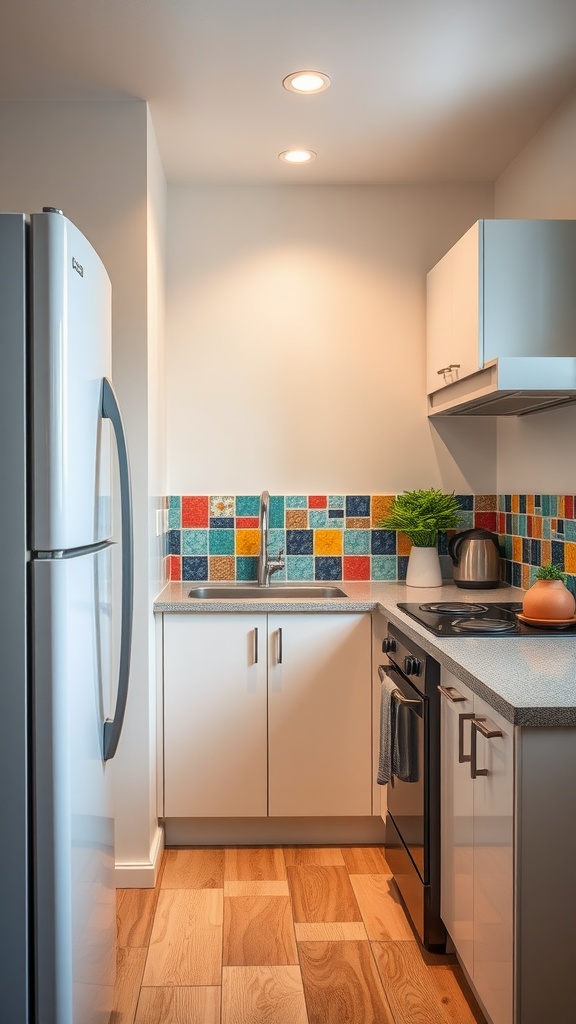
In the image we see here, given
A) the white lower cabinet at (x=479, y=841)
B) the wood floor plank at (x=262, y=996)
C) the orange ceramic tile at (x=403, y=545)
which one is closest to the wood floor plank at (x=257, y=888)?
the wood floor plank at (x=262, y=996)

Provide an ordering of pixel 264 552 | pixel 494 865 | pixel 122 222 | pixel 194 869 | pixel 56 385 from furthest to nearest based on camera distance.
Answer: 1. pixel 264 552
2. pixel 194 869
3. pixel 122 222
4. pixel 494 865
5. pixel 56 385

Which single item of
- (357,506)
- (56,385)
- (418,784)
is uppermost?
(56,385)

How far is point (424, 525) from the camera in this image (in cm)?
323

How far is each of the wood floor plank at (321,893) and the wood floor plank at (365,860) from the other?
53mm

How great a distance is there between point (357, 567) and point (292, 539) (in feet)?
0.98

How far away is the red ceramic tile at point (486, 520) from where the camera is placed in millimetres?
3480

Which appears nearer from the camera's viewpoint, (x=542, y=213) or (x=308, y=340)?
(x=542, y=213)

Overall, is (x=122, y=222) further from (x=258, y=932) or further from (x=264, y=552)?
(x=258, y=932)

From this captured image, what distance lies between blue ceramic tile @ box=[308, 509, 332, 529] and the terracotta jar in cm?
130

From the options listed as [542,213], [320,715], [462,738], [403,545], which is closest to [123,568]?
[462,738]

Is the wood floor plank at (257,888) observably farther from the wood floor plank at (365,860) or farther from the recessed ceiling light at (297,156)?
the recessed ceiling light at (297,156)

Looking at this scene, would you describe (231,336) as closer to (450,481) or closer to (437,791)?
(450,481)

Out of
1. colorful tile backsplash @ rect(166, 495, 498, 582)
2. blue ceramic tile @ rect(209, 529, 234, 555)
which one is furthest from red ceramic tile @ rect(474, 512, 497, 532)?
blue ceramic tile @ rect(209, 529, 234, 555)

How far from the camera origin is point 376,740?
2.95 m
